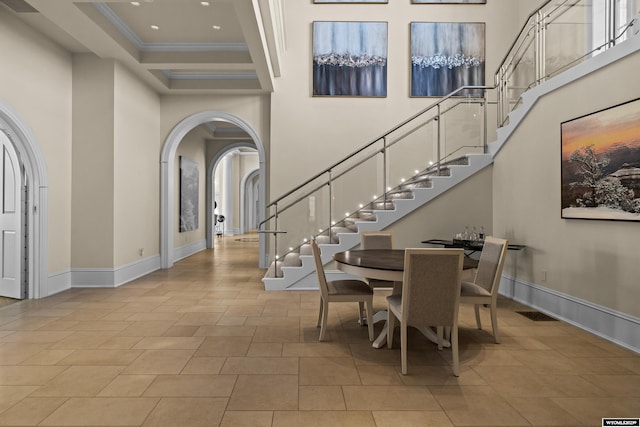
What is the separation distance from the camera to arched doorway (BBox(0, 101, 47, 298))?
5371 millimetres

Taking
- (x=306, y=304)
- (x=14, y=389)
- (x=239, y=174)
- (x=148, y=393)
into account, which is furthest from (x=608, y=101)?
(x=239, y=174)

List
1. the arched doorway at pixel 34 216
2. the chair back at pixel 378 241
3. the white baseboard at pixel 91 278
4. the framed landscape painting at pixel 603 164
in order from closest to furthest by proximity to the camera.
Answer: the framed landscape painting at pixel 603 164 < the chair back at pixel 378 241 < the arched doorway at pixel 34 216 < the white baseboard at pixel 91 278

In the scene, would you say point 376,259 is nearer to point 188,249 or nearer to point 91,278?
point 91,278

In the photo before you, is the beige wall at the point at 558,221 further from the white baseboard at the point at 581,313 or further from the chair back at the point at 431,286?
the chair back at the point at 431,286

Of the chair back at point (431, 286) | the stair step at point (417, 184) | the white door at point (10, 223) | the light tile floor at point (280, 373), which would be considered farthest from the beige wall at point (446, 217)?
the white door at point (10, 223)

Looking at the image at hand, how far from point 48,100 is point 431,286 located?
19.2 ft

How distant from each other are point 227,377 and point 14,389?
4.81 ft

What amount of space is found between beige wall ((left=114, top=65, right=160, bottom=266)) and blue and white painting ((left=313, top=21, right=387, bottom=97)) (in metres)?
3.29

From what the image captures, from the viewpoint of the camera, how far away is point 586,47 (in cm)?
436

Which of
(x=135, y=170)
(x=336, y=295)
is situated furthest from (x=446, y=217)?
(x=135, y=170)

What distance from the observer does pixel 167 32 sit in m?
6.12

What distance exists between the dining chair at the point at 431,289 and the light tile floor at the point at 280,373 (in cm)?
39

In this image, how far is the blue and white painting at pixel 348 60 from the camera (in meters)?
7.97

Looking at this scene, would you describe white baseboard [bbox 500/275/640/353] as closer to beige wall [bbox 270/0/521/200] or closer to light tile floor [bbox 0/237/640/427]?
light tile floor [bbox 0/237/640/427]
